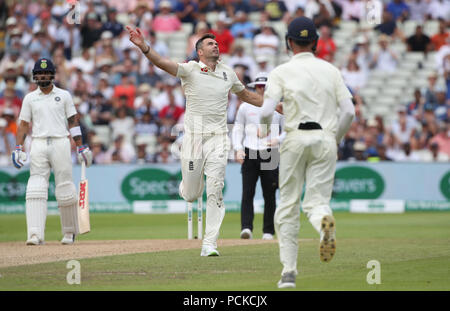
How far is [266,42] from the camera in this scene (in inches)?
1024

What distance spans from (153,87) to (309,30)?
58.1 feet

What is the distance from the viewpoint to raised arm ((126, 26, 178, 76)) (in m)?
10.6

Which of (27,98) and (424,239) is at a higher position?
(27,98)

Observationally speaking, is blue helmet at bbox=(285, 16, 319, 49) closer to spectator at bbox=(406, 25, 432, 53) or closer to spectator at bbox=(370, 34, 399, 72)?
spectator at bbox=(370, 34, 399, 72)

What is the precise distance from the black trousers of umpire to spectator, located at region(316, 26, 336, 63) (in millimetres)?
11324

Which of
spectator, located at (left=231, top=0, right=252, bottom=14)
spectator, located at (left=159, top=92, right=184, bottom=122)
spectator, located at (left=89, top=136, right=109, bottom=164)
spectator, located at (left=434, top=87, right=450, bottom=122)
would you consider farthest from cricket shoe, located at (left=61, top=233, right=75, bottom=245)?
spectator, located at (left=231, top=0, right=252, bottom=14)

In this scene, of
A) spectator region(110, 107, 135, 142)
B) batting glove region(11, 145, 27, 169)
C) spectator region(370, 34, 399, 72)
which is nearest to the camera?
batting glove region(11, 145, 27, 169)

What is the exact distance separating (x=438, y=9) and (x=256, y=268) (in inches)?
781

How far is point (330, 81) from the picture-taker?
28.5 feet

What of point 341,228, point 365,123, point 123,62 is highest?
point 123,62

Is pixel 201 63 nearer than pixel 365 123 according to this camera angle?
Yes

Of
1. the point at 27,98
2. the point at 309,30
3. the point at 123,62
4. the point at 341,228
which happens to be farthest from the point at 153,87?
the point at 309,30
